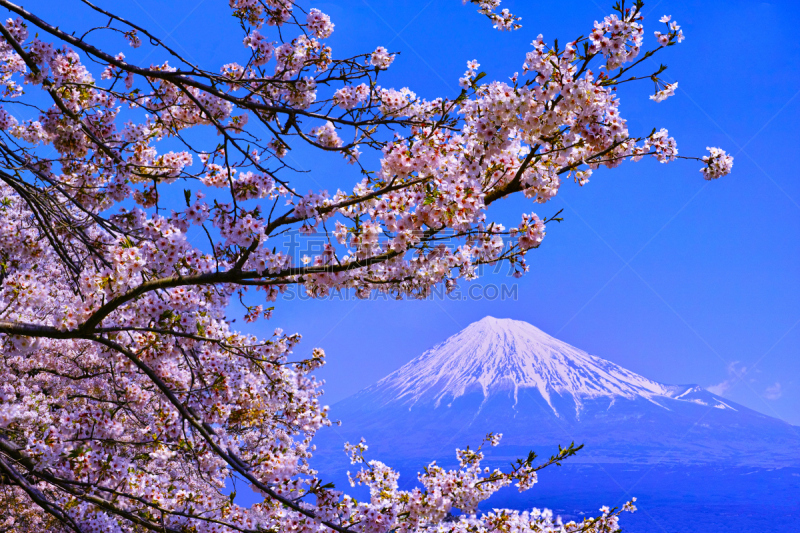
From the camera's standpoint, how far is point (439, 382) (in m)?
146

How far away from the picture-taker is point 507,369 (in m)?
138

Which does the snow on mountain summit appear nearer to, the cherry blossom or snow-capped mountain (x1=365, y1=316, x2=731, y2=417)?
snow-capped mountain (x1=365, y1=316, x2=731, y2=417)

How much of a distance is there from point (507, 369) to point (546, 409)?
20071 mm

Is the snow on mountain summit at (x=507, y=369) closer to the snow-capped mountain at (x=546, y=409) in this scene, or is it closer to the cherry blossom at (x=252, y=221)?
the snow-capped mountain at (x=546, y=409)

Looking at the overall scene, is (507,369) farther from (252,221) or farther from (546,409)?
(252,221)

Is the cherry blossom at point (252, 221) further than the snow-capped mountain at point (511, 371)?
No

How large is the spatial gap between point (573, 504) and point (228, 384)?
338 ft

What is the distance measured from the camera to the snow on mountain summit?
12756cm

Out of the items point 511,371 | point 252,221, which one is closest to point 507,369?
point 511,371

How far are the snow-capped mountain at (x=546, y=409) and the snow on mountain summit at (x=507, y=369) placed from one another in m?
0.29

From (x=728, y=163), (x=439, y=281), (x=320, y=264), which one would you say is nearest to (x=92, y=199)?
(x=320, y=264)

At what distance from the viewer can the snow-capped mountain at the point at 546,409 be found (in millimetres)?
124938

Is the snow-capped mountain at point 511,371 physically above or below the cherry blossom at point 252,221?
above

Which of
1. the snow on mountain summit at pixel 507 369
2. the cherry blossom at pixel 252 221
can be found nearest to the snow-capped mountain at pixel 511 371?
the snow on mountain summit at pixel 507 369
